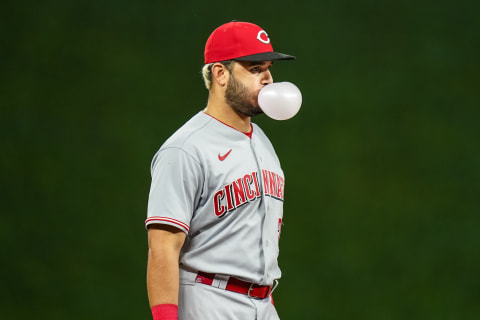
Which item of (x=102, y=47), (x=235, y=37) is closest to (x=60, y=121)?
(x=102, y=47)

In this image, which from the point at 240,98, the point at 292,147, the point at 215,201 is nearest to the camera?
the point at 215,201

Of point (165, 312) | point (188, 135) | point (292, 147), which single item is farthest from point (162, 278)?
point (292, 147)

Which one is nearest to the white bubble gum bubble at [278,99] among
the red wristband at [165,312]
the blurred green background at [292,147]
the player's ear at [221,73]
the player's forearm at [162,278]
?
the player's ear at [221,73]

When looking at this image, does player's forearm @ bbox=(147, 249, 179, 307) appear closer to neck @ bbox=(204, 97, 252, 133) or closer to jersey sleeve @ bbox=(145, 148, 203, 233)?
jersey sleeve @ bbox=(145, 148, 203, 233)

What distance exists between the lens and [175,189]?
1986 mm

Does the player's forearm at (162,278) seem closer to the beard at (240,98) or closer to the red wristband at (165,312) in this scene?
the red wristband at (165,312)

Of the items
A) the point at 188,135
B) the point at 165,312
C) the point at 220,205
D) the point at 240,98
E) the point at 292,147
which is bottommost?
the point at 165,312

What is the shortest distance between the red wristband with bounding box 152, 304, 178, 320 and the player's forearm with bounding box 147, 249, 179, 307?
0.04 feet

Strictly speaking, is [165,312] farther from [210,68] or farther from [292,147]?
[292,147]

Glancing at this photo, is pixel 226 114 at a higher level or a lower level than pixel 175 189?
higher

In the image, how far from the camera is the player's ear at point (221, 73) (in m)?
2.22

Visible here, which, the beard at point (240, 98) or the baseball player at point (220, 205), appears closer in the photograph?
the baseball player at point (220, 205)

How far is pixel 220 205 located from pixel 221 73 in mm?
485

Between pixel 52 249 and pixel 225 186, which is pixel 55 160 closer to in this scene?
pixel 52 249
